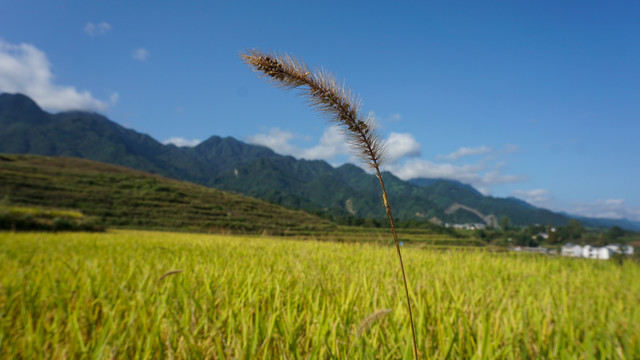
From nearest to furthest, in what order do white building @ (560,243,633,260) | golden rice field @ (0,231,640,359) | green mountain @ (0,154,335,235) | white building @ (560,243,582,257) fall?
golden rice field @ (0,231,640,359) < white building @ (560,243,633,260) < white building @ (560,243,582,257) < green mountain @ (0,154,335,235)

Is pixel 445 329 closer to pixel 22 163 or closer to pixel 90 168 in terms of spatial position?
pixel 22 163

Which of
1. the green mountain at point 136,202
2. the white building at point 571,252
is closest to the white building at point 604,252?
the white building at point 571,252

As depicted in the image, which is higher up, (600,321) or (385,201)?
(385,201)

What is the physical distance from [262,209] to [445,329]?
2398 inches

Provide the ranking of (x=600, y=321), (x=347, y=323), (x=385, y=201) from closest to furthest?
(x=385, y=201) → (x=347, y=323) → (x=600, y=321)

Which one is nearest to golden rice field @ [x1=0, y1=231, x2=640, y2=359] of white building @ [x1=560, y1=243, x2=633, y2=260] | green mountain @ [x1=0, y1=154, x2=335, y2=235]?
white building @ [x1=560, y1=243, x2=633, y2=260]

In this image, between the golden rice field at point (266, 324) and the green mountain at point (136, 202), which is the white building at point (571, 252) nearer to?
the golden rice field at point (266, 324)

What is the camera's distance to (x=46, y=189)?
47.9 m

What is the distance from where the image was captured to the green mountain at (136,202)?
4403 cm

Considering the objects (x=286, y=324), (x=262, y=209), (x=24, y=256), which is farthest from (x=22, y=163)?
(x=286, y=324)

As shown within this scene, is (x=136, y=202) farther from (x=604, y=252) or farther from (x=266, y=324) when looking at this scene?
(x=266, y=324)

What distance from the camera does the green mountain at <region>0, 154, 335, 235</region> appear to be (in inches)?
1734

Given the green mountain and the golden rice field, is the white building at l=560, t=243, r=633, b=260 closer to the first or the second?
the golden rice field

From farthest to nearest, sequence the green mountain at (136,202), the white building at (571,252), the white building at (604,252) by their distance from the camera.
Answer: the green mountain at (136,202) < the white building at (571,252) < the white building at (604,252)
